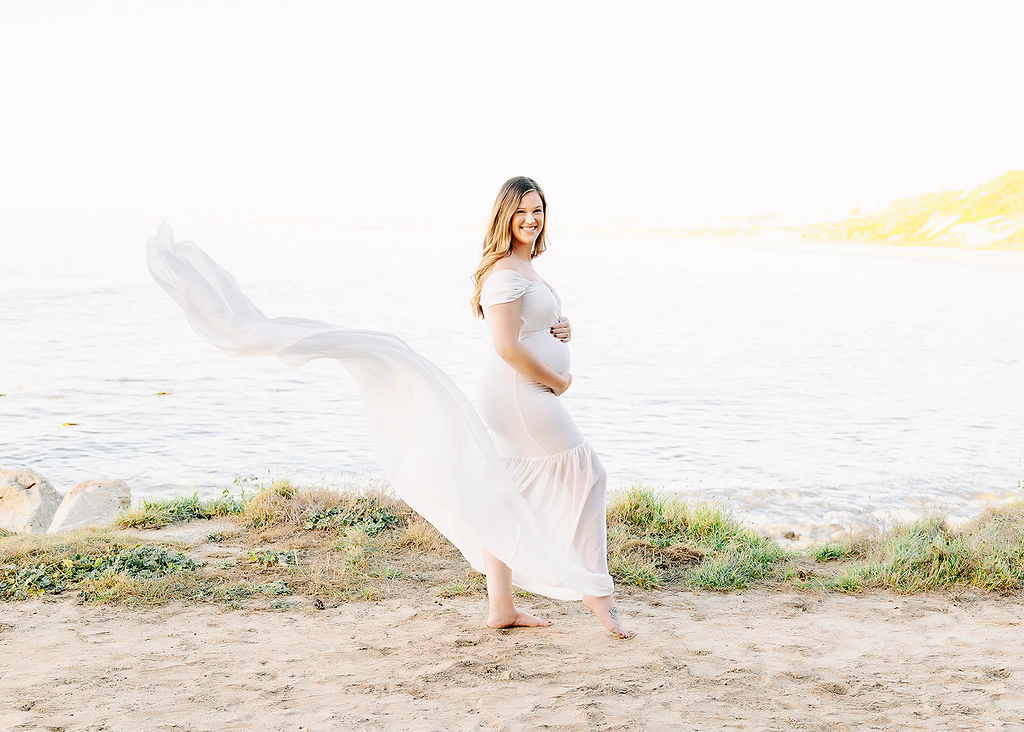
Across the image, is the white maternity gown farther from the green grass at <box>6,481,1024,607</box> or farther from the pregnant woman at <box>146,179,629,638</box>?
the green grass at <box>6,481,1024,607</box>

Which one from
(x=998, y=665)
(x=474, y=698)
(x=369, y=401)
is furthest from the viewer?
(x=369, y=401)

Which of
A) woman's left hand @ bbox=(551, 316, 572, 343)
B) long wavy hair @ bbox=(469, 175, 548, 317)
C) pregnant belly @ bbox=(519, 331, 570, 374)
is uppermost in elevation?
long wavy hair @ bbox=(469, 175, 548, 317)

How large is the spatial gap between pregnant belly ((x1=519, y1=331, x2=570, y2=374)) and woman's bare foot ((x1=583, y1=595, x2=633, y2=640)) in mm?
1166

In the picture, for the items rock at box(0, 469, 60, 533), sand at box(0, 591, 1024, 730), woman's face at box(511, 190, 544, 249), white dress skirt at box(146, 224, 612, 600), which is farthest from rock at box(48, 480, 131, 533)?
woman's face at box(511, 190, 544, 249)

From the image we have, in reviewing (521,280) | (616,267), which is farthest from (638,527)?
(616,267)

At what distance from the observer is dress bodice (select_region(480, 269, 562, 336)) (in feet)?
14.4

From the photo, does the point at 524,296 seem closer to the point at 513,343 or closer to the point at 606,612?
the point at 513,343

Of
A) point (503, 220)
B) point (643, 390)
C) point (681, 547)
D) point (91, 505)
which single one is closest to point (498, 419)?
point (503, 220)

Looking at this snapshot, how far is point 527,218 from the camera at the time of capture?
448 cm

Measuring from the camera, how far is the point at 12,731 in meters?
3.53

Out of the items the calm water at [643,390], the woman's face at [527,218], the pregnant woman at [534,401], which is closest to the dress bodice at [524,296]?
the pregnant woman at [534,401]

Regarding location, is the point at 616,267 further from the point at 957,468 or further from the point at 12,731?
the point at 12,731

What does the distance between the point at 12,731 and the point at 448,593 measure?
240 cm

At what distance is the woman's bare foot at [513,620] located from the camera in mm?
4754
